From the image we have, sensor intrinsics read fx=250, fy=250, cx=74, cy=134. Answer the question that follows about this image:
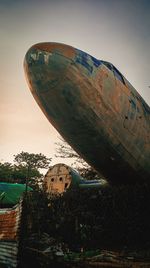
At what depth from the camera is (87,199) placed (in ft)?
25.9

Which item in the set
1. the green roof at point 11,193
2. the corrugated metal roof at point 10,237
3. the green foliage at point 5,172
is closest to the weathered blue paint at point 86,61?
the corrugated metal roof at point 10,237

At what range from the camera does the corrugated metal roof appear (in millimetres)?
6812

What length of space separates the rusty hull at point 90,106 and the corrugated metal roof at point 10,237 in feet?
8.92

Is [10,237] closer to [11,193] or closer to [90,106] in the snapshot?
[90,106]

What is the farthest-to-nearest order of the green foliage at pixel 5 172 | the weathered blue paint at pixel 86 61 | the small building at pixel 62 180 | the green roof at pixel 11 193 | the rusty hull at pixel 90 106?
the green foliage at pixel 5 172
the green roof at pixel 11 193
the small building at pixel 62 180
the weathered blue paint at pixel 86 61
the rusty hull at pixel 90 106

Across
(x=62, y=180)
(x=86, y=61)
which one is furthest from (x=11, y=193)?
(x=86, y=61)

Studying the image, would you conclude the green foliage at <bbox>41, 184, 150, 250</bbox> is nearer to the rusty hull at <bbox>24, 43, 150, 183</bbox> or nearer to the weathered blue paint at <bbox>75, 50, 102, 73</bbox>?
the rusty hull at <bbox>24, 43, 150, 183</bbox>

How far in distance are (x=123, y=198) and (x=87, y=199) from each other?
129 centimetres

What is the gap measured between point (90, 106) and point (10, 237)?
4.45m

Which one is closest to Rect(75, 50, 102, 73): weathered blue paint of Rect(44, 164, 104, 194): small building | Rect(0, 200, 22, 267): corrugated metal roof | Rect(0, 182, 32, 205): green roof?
Rect(0, 200, 22, 267): corrugated metal roof

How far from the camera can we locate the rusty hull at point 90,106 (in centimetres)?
616

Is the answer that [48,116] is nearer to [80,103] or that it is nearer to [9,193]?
[80,103]

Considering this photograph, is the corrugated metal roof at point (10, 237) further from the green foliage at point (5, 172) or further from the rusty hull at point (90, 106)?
the green foliage at point (5, 172)

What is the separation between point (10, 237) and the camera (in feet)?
23.9
